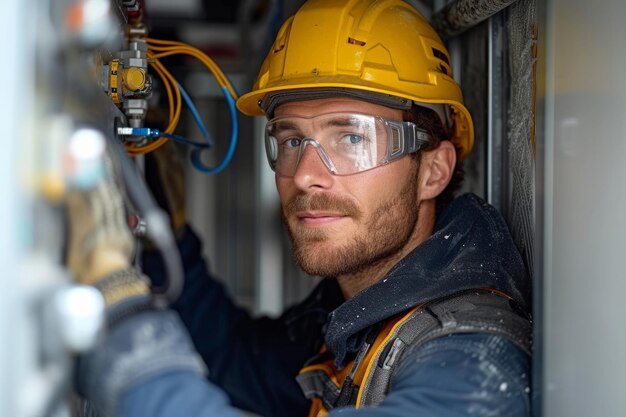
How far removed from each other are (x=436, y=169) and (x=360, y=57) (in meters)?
0.38

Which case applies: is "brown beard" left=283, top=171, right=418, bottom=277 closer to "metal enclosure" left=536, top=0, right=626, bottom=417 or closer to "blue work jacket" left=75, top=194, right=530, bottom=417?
"blue work jacket" left=75, top=194, right=530, bottom=417

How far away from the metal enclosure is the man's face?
55 cm

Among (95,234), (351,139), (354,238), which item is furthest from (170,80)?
(95,234)

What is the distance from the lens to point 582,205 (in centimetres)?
118

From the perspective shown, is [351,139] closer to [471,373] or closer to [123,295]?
[471,373]

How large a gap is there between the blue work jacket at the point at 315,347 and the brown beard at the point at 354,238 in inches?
4.5

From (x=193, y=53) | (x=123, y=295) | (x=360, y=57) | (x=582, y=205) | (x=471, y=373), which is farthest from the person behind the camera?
(x=193, y=53)

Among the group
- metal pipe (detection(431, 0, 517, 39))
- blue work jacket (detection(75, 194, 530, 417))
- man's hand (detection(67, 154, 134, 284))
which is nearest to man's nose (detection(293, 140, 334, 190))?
blue work jacket (detection(75, 194, 530, 417))

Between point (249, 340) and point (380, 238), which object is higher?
point (380, 238)

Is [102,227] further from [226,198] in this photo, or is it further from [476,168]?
[226,198]

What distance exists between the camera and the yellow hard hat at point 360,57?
1682 millimetres

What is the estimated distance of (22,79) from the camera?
2.64 ft

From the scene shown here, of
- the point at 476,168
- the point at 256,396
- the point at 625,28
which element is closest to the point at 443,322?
the point at 625,28

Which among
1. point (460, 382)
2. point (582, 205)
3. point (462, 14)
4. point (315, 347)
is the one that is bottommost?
point (315, 347)
